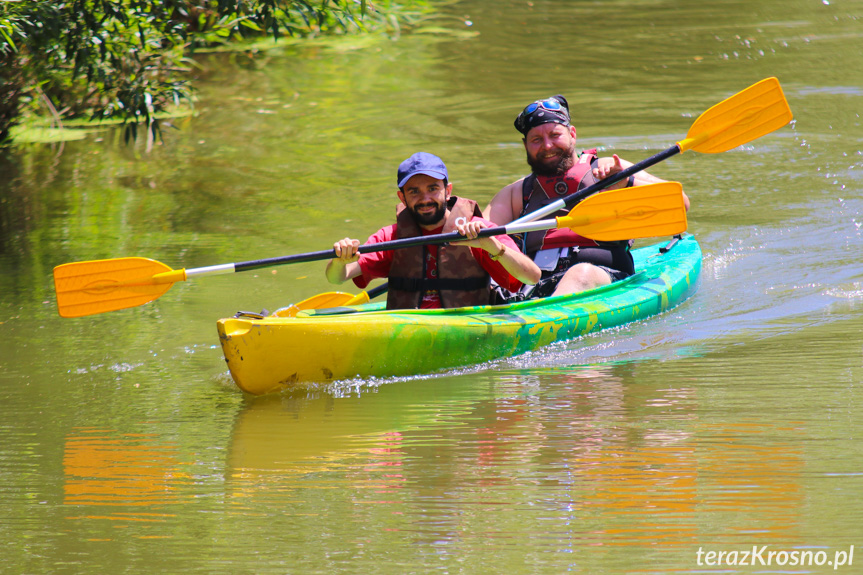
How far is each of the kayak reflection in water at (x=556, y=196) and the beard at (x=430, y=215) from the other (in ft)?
2.99

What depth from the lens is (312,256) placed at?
4.42 m

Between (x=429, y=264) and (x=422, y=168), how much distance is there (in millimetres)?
524

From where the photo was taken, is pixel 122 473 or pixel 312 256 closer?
pixel 122 473

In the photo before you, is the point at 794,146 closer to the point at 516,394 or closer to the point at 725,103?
the point at 725,103

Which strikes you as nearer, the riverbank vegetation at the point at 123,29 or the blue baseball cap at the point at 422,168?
the blue baseball cap at the point at 422,168

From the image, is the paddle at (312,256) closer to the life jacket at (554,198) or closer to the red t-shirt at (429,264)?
the red t-shirt at (429,264)

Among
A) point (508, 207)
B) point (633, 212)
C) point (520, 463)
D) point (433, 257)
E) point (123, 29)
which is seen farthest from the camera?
point (123, 29)

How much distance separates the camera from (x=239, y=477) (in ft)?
11.1

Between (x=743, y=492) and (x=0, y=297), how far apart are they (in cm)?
481

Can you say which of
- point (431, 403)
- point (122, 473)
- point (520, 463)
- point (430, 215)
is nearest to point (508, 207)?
point (430, 215)

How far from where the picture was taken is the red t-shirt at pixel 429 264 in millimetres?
4457

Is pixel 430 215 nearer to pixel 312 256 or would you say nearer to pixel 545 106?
Result: pixel 312 256

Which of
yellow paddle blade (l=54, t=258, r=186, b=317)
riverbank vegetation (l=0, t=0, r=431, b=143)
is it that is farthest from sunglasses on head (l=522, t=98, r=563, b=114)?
yellow paddle blade (l=54, t=258, r=186, b=317)

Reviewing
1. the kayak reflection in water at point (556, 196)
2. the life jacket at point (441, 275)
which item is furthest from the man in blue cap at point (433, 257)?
the kayak reflection in water at point (556, 196)
